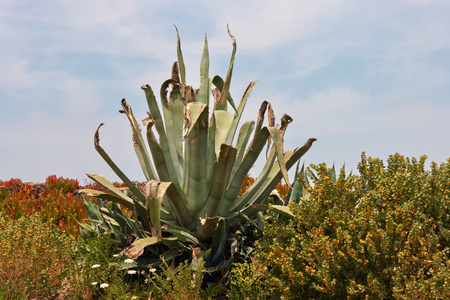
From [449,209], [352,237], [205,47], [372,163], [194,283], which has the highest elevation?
[205,47]

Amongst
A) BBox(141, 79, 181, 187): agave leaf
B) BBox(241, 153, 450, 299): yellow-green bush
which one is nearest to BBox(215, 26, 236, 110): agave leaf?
BBox(141, 79, 181, 187): agave leaf

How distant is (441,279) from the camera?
11.9ft

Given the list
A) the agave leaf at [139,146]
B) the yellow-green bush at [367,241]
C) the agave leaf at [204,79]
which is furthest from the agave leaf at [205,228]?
the agave leaf at [204,79]

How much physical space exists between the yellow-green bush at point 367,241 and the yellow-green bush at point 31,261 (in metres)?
2.77

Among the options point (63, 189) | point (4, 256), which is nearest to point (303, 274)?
point (4, 256)

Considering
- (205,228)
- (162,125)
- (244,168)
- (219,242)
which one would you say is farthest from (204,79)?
(219,242)

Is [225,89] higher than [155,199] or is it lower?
higher

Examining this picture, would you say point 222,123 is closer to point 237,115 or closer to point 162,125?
point 237,115

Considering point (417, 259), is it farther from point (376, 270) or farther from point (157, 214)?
point (157, 214)

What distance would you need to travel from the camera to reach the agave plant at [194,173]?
494 cm

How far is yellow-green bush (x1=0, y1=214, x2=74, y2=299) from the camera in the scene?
5449mm

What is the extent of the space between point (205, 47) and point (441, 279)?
371 cm

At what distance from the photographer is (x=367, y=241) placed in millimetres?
3812

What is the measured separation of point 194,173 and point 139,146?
958mm
